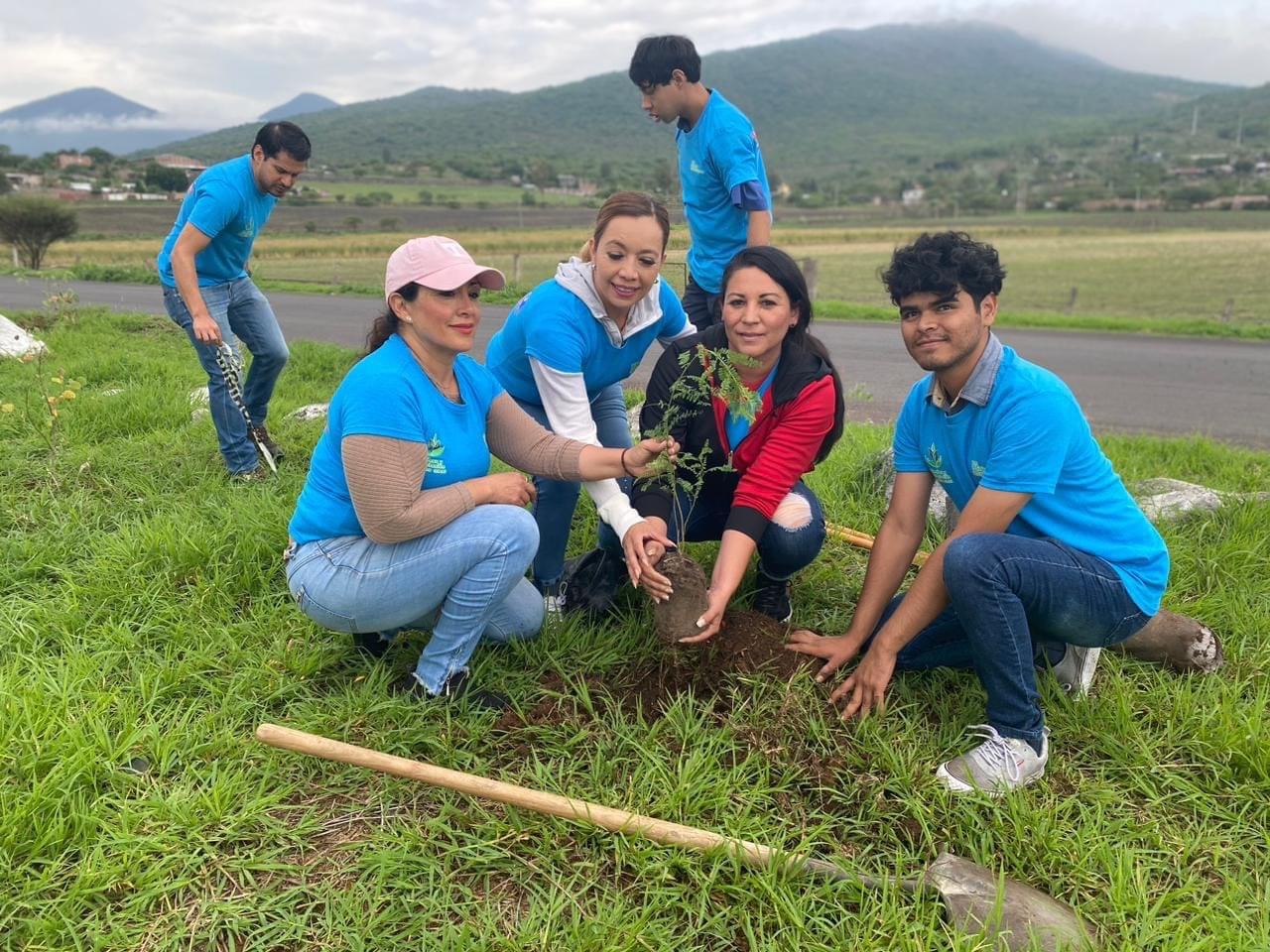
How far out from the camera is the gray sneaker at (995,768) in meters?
2.40

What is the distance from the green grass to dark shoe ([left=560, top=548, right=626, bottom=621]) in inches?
7.9

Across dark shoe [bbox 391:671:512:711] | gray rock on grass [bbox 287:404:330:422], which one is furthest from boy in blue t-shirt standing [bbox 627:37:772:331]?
gray rock on grass [bbox 287:404:330:422]

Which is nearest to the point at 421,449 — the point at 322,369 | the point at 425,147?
the point at 322,369

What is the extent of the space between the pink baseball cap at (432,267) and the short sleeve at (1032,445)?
170cm

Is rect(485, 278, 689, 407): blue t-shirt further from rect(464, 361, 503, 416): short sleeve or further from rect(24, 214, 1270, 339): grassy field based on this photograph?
rect(24, 214, 1270, 339): grassy field

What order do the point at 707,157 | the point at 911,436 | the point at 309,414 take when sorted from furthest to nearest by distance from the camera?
the point at 309,414
the point at 707,157
the point at 911,436

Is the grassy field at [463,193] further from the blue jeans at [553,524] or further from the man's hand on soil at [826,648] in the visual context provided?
the man's hand on soil at [826,648]

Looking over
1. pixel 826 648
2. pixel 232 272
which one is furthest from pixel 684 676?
pixel 232 272

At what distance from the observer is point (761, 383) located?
3010 millimetres

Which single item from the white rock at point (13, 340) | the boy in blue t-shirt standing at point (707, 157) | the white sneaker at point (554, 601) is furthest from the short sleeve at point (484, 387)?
the white rock at point (13, 340)

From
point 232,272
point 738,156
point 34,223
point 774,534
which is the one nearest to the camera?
point 774,534

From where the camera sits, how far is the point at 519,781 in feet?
7.90

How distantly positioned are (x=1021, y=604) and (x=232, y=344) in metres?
4.67

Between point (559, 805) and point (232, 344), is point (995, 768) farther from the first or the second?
point (232, 344)
